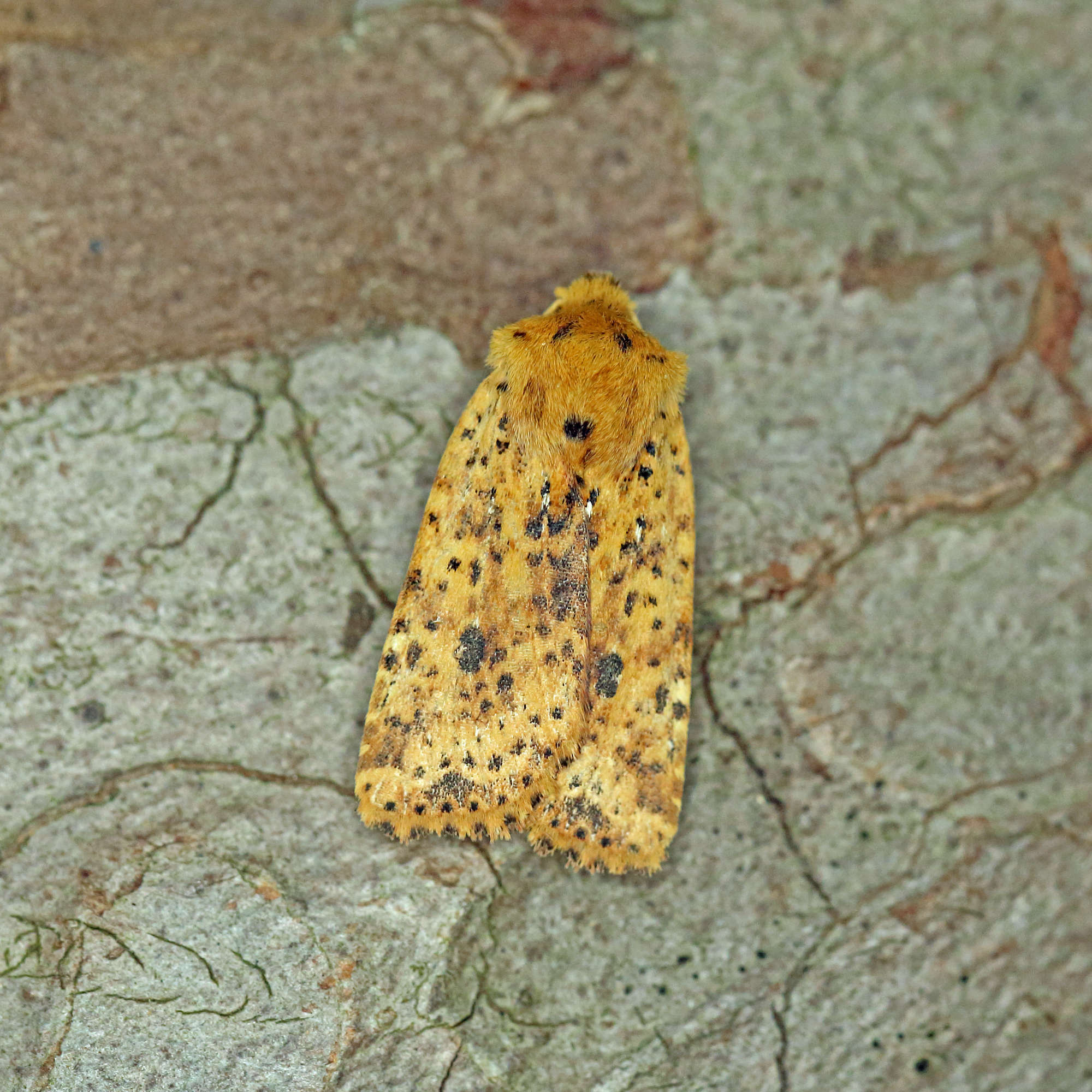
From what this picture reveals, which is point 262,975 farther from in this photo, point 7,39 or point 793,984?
point 7,39

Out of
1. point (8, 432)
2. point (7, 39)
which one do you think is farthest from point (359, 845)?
point (7, 39)

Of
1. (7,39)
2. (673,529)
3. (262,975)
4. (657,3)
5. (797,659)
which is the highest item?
(657,3)

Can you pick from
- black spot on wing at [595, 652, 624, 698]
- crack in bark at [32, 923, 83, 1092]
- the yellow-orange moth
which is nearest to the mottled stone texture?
crack in bark at [32, 923, 83, 1092]

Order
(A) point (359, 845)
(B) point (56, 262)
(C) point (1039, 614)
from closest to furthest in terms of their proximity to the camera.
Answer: (A) point (359, 845) → (B) point (56, 262) → (C) point (1039, 614)

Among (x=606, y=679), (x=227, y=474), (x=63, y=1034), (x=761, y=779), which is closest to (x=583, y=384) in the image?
(x=606, y=679)

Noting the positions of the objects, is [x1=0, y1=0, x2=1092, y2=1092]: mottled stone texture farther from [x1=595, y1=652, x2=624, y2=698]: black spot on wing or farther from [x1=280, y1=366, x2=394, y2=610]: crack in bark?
[x1=595, y1=652, x2=624, y2=698]: black spot on wing

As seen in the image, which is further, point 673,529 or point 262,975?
point 673,529

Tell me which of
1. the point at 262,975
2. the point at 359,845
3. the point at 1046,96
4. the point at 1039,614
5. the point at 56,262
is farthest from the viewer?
the point at 1046,96

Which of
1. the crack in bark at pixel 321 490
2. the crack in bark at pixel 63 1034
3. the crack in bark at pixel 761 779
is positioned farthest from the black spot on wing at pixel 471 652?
the crack in bark at pixel 63 1034
